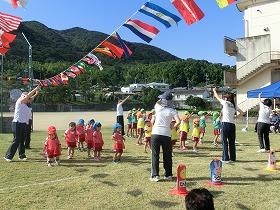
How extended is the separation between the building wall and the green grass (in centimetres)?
2887

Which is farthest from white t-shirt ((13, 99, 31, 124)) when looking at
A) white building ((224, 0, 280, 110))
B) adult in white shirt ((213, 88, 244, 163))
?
white building ((224, 0, 280, 110))

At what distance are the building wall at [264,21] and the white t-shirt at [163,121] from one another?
31.2m

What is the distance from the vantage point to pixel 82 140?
1416 centimetres

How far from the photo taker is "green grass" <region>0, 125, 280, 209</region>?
7.53m

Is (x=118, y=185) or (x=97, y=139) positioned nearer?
(x=118, y=185)

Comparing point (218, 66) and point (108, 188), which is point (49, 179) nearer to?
point (108, 188)

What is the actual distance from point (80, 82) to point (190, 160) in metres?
75.1

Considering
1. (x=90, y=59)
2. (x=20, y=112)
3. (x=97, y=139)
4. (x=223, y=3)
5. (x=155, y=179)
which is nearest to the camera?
(x=155, y=179)

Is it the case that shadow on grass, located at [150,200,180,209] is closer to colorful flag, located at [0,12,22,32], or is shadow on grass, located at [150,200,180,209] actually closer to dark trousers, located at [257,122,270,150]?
dark trousers, located at [257,122,270,150]

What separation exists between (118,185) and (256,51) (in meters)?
31.0

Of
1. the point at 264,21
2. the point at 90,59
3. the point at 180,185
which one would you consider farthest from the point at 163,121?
the point at 264,21

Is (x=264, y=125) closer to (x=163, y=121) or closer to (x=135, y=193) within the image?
(x=163, y=121)

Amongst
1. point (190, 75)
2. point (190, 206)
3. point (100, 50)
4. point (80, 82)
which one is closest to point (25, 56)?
point (190, 75)

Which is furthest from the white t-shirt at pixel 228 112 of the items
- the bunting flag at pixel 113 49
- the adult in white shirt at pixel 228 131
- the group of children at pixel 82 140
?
the bunting flag at pixel 113 49
